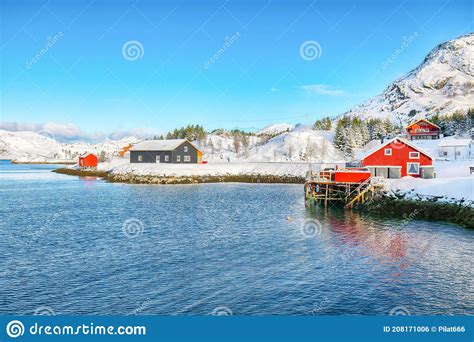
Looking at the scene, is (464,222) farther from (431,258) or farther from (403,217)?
(431,258)

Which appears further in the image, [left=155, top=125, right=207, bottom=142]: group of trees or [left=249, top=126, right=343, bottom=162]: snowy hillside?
[left=155, top=125, right=207, bottom=142]: group of trees

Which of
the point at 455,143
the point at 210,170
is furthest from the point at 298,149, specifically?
the point at 210,170

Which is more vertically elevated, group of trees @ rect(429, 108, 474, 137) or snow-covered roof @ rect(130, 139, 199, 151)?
group of trees @ rect(429, 108, 474, 137)

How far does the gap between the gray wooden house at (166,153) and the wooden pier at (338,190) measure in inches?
1981

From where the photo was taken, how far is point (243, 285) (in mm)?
19500

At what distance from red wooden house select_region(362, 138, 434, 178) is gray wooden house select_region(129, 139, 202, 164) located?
54934mm

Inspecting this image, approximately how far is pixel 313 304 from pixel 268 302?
1.96 meters

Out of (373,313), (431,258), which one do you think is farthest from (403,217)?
(373,313)

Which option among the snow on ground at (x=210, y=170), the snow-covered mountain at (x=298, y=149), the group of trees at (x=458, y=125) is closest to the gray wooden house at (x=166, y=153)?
the snow on ground at (x=210, y=170)

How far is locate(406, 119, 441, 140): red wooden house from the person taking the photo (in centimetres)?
12838

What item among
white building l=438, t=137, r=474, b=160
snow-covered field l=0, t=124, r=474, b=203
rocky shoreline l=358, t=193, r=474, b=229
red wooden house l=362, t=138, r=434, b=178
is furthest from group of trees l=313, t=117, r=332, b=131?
rocky shoreline l=358, t=193, r=474, b=229

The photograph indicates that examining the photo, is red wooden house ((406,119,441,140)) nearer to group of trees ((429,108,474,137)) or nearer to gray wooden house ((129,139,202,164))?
group of trees ((429,108,474,137))

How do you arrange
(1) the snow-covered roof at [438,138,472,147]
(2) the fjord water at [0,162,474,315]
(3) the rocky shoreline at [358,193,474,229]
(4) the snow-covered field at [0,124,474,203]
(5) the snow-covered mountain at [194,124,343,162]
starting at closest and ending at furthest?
(2) the fjord water at [0,162,474,315]
(3) the rocky shoreline at [358,193,474,229]
(4) the snow-covered field at [0,124,474,203]
(1) the snow-covered roof at [438,138,472,147]
(5) the snow-covered mountain at [194,124,343,162]

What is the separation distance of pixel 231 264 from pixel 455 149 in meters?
89.2
